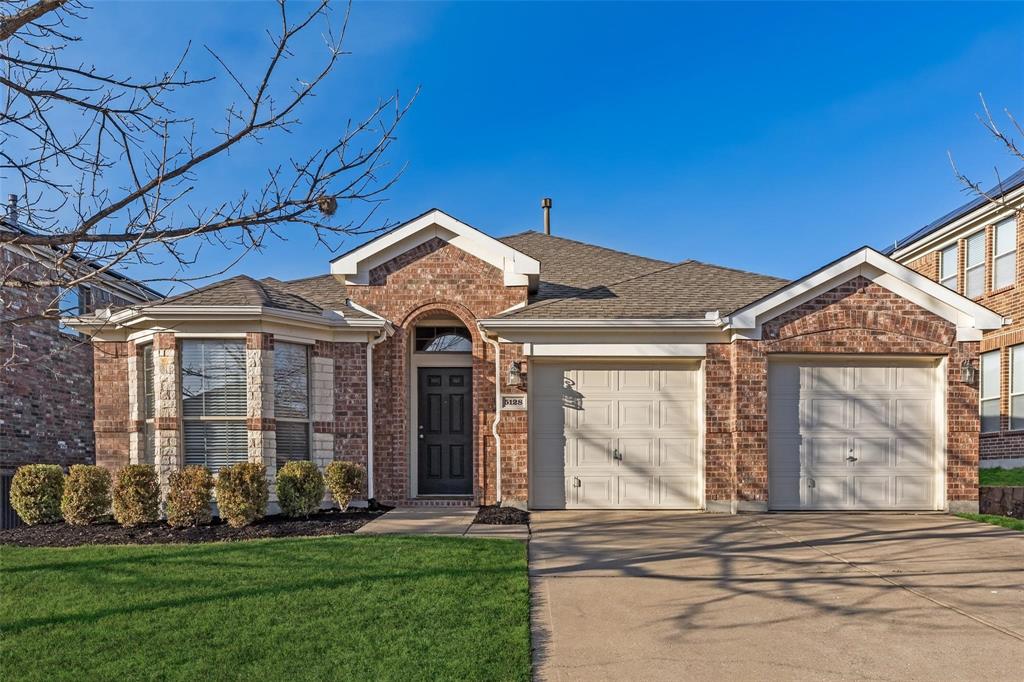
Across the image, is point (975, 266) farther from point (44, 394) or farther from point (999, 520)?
point (44, 394)

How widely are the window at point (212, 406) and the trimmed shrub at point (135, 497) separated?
0.93 m

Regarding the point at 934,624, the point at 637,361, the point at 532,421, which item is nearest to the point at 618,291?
the point at 637,361

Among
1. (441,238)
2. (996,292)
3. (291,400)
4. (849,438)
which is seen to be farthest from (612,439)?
(996,292)

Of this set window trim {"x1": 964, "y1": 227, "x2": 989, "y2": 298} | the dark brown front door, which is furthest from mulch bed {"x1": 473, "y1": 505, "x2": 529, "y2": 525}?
window trim {"x1": 964, "y1": 227, "x2": 989, "y2": 298}

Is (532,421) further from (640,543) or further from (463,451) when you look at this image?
(640,543)

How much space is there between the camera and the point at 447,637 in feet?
16.2

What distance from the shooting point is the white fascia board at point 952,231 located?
15680 mm

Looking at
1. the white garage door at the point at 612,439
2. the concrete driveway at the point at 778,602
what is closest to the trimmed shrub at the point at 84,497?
the concrete driveway at the point at 778,602

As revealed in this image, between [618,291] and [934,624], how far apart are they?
7291 millimetres

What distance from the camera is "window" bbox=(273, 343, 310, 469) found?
1026 centimetres

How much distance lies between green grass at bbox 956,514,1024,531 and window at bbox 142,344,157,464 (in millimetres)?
12382

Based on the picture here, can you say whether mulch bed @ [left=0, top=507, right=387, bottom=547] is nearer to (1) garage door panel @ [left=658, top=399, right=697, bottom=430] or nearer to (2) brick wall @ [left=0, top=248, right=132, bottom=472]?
(2) brick wall @ [left=0, top=248, right=132, bottom=472]

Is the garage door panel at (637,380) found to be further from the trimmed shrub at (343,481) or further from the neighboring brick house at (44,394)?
the neighboring brick house at (44,394)

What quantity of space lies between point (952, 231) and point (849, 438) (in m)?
10.2
